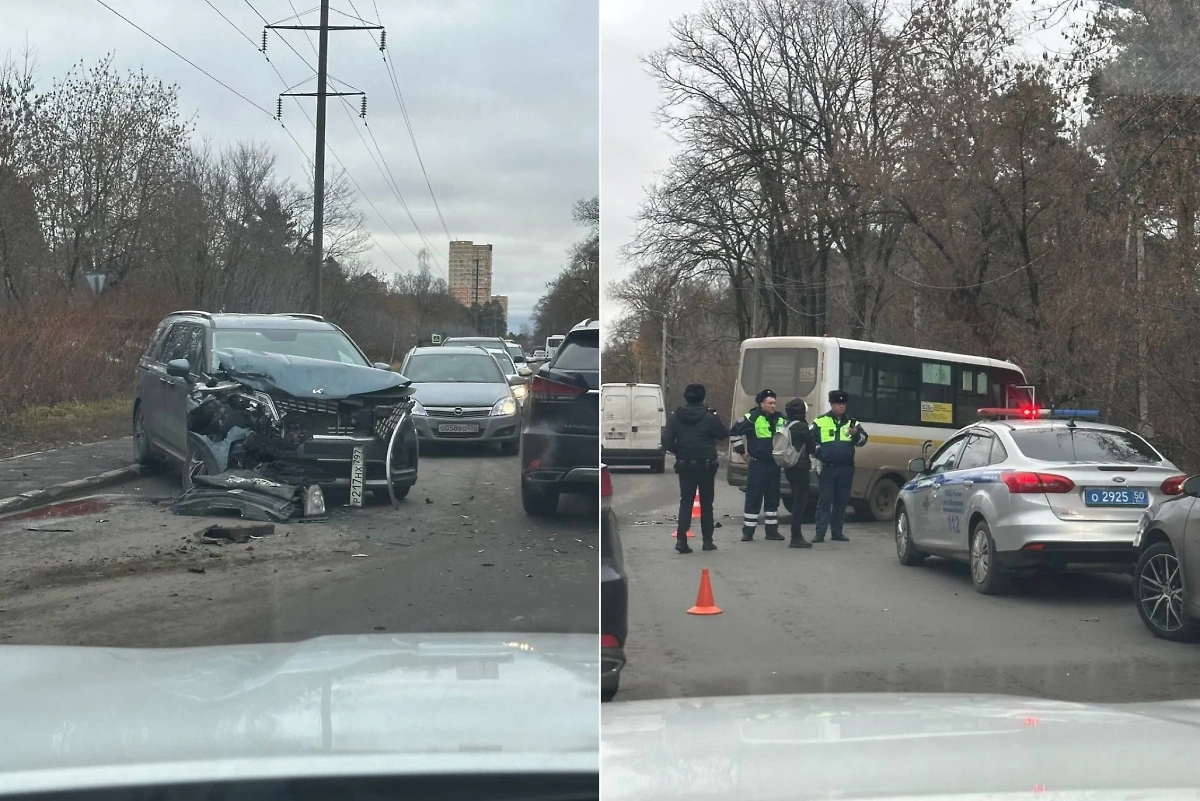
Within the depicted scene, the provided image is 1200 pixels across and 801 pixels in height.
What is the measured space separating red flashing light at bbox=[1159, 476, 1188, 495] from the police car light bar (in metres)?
0.27

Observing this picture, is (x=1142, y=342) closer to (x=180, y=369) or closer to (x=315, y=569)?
(x=315, y=569)

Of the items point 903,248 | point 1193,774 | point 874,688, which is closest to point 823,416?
point 903,248

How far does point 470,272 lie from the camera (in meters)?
3.15

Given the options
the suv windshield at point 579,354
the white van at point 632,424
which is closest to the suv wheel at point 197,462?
the suv windshield at point 579,354

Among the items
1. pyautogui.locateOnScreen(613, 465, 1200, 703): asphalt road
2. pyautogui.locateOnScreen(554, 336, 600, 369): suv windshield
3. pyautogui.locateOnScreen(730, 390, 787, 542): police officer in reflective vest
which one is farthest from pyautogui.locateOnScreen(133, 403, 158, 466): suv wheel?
pyautogui.locateOnScreen(730, 390, 787, 542): police officer in reflective vest

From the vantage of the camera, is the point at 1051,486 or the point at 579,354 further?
the point at 1051,486

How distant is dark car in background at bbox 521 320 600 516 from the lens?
280 centimetres

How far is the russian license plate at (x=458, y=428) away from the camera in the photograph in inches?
155

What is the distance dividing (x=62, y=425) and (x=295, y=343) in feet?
3.11

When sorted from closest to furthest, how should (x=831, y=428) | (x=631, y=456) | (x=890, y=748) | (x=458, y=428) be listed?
(x=890, y=748), (x=631, y=456), (x=831, y=428), (x=458, y=428)

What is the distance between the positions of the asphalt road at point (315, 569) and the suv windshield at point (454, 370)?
0.91ft

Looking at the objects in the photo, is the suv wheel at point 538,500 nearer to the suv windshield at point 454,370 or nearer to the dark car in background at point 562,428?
the dark car in background at point 562,428

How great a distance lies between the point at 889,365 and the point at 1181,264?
1.31 m

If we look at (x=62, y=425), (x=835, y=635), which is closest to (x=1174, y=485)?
(x=835, y=635)
